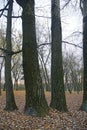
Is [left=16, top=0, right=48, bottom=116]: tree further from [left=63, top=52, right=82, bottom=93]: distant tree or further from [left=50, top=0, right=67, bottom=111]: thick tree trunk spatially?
[left=63, top=52, right=82, bottom=93]: distant tree

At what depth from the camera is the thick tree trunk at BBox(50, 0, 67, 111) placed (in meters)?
13.1

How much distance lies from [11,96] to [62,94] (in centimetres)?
276

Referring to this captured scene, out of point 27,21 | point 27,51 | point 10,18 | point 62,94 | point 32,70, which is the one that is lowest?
point 62,94

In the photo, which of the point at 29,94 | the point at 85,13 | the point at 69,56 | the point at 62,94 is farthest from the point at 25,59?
the point at 69,56

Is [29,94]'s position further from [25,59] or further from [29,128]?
[29,128]

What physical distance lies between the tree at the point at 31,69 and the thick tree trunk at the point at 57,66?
222cm

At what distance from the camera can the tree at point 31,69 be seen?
10.6 meters

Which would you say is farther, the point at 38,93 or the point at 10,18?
the point at 10,18

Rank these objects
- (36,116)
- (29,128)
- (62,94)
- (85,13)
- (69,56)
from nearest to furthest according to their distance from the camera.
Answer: (29,128) < (36,116) < (62,94) < (85,13) < (69,56)

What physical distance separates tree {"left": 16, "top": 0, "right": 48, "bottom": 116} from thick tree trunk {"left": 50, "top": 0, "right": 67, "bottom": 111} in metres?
2.22

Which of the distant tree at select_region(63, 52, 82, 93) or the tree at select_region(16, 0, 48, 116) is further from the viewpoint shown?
the distant tree at select_region(63, 52, 82, 93)

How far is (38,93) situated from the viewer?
35.1ft

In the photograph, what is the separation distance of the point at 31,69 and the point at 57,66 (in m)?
2.85

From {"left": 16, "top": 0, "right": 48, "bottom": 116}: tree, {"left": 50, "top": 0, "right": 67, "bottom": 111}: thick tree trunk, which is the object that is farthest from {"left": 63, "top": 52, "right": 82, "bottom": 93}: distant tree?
{"left": 16, "top": 0, "right": 48, "bottom": 116}: tree
